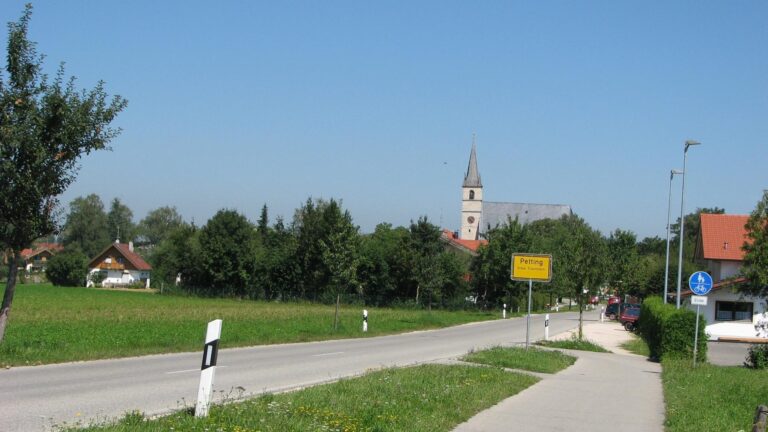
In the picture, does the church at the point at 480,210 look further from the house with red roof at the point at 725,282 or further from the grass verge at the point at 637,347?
the grass verge at the point at 637,347

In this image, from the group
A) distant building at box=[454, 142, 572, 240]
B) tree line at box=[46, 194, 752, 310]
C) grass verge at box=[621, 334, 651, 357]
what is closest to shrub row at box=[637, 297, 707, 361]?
grass verge at box=[621, 334, 651, 357]

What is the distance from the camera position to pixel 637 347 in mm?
34812

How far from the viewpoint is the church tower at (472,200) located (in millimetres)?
148000

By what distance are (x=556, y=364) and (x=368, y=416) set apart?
43.7 ft

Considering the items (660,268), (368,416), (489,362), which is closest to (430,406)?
(368,416)

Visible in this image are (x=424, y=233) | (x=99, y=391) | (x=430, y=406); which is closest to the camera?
(x=430, y=406)

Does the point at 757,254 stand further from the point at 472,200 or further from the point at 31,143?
the point at 472,200

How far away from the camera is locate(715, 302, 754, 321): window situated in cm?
4722

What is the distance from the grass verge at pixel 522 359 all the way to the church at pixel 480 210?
119888mm

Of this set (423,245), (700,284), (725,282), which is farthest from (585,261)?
(423,245)

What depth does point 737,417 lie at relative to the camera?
12.7 metres

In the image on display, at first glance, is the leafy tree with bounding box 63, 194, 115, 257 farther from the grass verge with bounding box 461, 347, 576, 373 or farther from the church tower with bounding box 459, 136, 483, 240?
the grass verge with bounding box 461, 347, 576, 373

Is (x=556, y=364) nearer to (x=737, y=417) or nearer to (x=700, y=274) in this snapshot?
→ (x=700, y=274)

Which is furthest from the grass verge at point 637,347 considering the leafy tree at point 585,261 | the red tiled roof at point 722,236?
the red tiled roof at point 722,236
